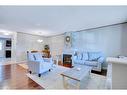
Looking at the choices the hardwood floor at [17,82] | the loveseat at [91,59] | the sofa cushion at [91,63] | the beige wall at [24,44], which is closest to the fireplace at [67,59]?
the loveseat at [91,59]

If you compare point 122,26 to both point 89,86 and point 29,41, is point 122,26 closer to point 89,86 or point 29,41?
point 89,86

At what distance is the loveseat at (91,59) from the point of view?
13.9 ft

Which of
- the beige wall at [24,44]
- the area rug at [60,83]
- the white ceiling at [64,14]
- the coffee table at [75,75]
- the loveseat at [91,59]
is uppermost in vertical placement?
the white ceiling at [64,14]

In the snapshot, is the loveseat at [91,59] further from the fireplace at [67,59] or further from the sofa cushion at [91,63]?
the fireplace at [67,59]

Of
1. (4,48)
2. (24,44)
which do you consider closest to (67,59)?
(24,44)

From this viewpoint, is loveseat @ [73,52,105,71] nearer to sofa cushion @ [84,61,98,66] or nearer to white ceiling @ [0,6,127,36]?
sofa cushion @ [84,61,98,66]

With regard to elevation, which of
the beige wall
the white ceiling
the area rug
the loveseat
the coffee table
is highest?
the white ceiling

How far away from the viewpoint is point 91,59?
15.7 ft

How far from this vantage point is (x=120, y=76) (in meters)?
1.09

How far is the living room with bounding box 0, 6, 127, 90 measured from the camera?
9.38 feet

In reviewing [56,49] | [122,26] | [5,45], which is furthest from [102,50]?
[5,45]

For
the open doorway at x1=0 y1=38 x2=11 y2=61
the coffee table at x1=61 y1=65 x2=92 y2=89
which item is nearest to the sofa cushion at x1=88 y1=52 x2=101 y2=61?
the coffee table at x1=61 y1=65 x2=92 y2=89

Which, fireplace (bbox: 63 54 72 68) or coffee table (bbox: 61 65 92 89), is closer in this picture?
coffee table (bbox: 61 65 92 89)

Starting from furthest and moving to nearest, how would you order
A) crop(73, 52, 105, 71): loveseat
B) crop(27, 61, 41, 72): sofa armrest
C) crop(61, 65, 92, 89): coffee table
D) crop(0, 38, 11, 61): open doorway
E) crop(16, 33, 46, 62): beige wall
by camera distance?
1. crop(0, 38, 11, 61): open doorway
2. crop(16, 33, 46, 62): beige wall
3. crop(73, 52, 105, 71): loveseat
4. crop(27, 61, 41, 72): sofa armrest
5. crop(61, 65, 92, 89): coffee table
